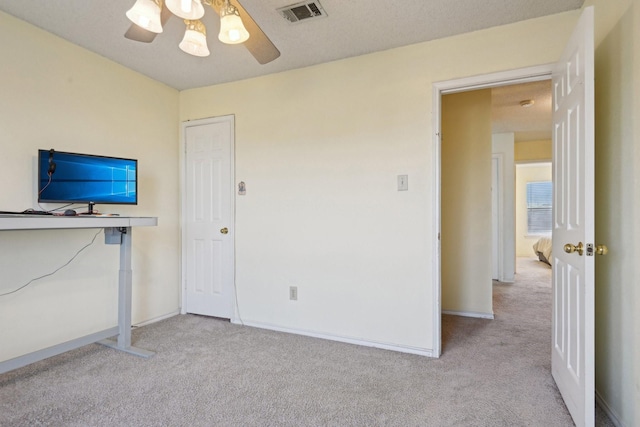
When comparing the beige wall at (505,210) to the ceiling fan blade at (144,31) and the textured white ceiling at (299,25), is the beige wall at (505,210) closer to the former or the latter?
the textured white ceiling at (299,25)

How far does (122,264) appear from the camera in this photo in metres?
2.57

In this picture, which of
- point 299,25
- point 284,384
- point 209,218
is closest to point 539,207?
point 209,218

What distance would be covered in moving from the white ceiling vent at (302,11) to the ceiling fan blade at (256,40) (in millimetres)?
570

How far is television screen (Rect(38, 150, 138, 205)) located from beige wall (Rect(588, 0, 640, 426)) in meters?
3.25

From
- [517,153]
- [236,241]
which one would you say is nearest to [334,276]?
[236,241]

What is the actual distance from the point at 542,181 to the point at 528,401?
315 inches

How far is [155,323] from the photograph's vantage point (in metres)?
3.27

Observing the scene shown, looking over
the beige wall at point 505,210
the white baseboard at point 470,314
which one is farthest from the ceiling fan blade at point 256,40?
the beige wall at point 505,210

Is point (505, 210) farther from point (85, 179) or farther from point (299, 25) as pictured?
point (85, 179)

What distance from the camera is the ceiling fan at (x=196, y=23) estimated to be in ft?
4.62

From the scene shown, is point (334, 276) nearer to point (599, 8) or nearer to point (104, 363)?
point (104, 363)

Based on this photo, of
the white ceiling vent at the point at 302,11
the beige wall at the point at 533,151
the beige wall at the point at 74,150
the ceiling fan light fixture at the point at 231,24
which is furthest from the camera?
the beige wall at the point at 533,151

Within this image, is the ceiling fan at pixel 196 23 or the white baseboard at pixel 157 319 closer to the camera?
the ceiling fan at pixel 196 23

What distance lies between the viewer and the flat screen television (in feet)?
7.53
